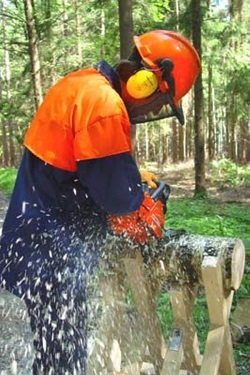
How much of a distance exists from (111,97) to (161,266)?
1112mm

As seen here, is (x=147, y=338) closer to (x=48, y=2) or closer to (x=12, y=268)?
(x=12, y=268)

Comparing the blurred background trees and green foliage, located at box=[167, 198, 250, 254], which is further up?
the blurred background trees

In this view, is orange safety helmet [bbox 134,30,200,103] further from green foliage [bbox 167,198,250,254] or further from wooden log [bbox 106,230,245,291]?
green foliage [bbox 167,198,250,254]

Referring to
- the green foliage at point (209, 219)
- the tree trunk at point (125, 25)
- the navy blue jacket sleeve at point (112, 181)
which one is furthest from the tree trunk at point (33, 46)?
the navy blue jacket sleeve at point (112, 181)

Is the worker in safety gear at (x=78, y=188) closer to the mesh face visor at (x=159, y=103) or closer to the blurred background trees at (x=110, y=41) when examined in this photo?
the mesh face visor at (x=159, y=103)

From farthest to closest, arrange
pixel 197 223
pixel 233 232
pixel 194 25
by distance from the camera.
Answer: pixel 194 25 < pixel 197 223 < pixel 233 232

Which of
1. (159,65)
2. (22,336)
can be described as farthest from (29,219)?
(22,336)

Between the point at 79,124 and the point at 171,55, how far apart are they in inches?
26.8

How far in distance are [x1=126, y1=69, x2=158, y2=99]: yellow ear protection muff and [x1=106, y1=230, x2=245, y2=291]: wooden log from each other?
0.81 meters

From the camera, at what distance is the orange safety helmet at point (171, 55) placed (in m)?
2.76

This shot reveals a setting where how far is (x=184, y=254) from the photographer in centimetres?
297

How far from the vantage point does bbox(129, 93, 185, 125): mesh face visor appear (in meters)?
2.83

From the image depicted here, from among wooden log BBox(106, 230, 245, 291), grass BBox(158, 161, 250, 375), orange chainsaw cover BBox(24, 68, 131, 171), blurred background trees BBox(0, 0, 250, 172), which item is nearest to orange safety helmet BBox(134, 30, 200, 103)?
orange chainsaw cover BBox(24, 68, 131, 171)

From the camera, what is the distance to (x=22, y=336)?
16.3 feet
